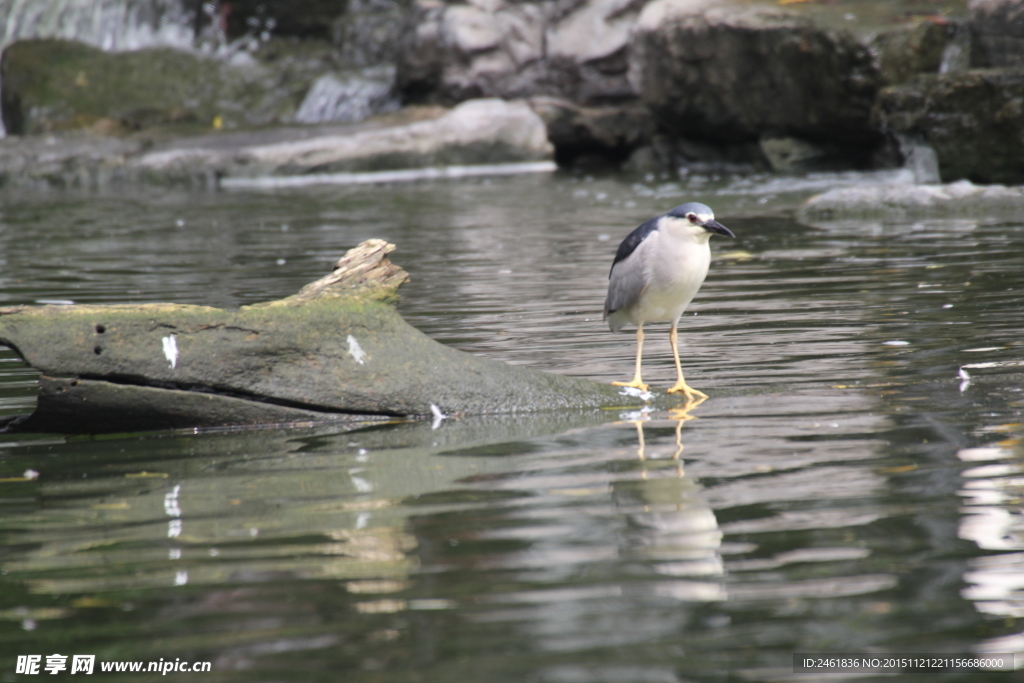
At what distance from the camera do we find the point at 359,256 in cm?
528

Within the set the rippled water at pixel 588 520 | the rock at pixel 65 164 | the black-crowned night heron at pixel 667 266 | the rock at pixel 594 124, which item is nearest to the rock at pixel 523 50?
the rock at pixel 594 124

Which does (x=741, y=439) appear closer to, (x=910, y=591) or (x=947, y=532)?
(x=947, y=532)

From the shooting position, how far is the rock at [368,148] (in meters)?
19.5

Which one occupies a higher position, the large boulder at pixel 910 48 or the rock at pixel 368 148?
the large boulder at pixel 910 48

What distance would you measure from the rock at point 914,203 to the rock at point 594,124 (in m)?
9.12

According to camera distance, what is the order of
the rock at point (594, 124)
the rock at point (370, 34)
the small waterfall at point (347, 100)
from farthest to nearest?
the rock at point (370, 34), the small waterfall at point (347, 100), the rock at point (594, 124)

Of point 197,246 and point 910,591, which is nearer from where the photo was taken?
point 910,591

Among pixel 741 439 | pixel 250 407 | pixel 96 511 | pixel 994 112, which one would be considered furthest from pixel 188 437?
pixel 994 112

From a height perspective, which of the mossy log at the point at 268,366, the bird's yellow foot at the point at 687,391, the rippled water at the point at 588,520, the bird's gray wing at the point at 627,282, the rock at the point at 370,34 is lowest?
the rippled water at the point at 588,520

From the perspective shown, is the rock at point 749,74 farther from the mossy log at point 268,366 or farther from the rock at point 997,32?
the mossy log at point 268,366

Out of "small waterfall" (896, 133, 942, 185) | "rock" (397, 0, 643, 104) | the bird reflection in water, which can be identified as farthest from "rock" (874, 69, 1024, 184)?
the bird reflection in water

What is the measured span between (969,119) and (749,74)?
496cm

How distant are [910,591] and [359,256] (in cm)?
326

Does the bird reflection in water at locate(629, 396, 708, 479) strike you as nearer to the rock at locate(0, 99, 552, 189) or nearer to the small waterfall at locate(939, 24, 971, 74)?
the small waterfall at locate(939, 24, 971, 74)
